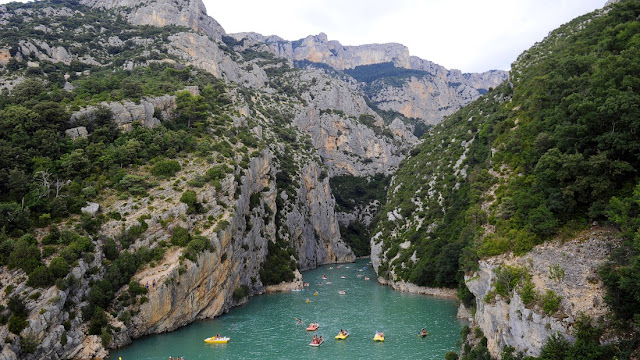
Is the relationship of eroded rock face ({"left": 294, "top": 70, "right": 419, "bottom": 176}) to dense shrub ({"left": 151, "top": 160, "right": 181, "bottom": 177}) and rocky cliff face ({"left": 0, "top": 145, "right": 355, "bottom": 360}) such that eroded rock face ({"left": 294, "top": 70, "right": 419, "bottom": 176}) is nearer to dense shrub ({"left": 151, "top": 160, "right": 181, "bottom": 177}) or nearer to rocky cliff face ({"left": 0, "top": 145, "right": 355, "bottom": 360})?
rocky cliff face ({"left": 0, "top": 145, "right": 355, "bottom": 360})

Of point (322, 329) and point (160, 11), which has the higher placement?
point (160, 11)

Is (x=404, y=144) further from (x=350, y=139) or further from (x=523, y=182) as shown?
(x=523, y=182)

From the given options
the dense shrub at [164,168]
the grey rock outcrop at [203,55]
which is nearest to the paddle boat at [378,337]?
the dense shrub at [164,168]

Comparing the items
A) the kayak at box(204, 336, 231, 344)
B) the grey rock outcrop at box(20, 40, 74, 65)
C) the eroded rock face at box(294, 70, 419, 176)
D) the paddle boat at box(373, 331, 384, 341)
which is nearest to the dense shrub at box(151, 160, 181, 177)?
the kayak at box(204, 336, 231, 344)

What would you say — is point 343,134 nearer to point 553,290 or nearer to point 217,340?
point 217,340

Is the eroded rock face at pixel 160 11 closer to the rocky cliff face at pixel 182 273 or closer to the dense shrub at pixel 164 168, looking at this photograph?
the rocky cliff face at pixel 182 273

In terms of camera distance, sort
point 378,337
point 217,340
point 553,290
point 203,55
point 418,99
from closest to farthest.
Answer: point 553,290 < point 217,340 < point 378,337 < point 203,55 < point 418,99

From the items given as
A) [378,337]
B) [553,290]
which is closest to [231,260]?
[378,337]
